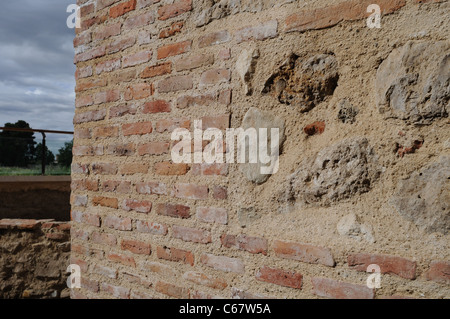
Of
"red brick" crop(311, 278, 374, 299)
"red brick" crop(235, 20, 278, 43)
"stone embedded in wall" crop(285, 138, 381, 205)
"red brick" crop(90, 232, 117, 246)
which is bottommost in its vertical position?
"red brick" crop(311, 278, 374, 299)

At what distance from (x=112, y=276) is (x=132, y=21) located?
1.30 metres

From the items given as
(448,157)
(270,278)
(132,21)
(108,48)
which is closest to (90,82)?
(108,48)

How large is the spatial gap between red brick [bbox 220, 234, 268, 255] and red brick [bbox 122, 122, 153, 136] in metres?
0.63

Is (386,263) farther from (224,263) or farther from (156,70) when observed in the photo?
(156,70)

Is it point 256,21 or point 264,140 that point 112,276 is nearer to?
point 264,140

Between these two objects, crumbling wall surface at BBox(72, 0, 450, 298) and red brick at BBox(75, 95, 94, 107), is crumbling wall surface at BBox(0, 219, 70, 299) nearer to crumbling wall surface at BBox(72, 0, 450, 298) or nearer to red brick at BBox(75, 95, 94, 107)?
crumbling wall surface at BBox(72, 0, 450, 298)

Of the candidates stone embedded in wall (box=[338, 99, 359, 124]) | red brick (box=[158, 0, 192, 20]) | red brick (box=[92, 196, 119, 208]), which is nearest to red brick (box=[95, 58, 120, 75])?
red brick (box=[158, 0, 192, 20])

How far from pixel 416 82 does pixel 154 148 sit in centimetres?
110

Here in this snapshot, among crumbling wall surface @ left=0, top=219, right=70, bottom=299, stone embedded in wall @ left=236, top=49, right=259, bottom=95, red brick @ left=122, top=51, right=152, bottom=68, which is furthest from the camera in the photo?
crumbling wall surface @ left=0, top=219, right=70, bottom=299

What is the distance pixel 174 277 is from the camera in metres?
1.61

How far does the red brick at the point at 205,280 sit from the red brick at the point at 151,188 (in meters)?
0.38

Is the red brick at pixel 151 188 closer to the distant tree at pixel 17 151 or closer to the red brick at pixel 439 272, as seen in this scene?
the red brick at pixel 439 272

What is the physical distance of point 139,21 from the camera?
176cm

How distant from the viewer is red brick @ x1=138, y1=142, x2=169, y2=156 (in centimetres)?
164
